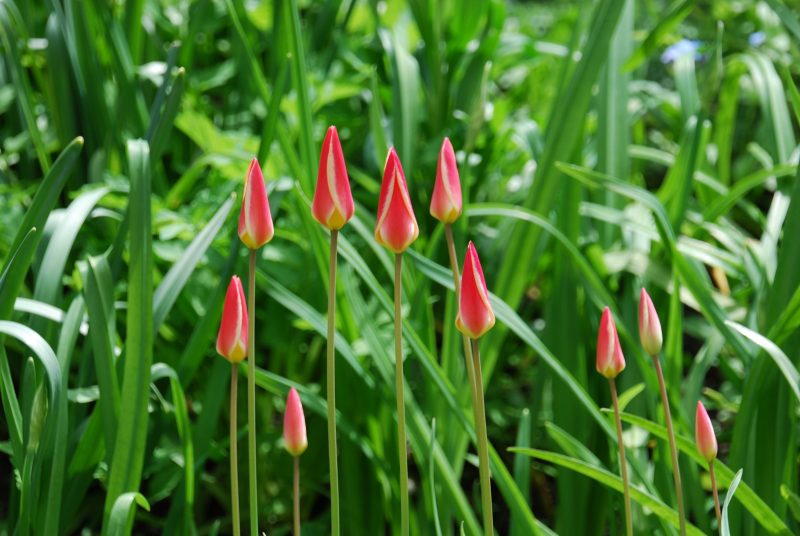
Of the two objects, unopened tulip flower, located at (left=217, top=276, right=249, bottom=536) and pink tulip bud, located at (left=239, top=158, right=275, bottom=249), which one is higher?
pink tulip bud, located at (left=239, top=158, right=275, bottom=249)

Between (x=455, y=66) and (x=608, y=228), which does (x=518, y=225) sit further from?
(x=455, y=66)

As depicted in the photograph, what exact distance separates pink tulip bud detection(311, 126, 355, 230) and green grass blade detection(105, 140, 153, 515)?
401 mm

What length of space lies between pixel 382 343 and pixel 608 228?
1.79ft

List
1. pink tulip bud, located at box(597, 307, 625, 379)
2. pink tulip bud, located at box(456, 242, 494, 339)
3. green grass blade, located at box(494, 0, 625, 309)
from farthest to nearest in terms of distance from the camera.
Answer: green grass blade, located at box(494, 0, 625, 309) → pink tulip bud, located at box(597, 307, 625, 379) → pink tulip bud, located at box(456, 242, 494, 339)

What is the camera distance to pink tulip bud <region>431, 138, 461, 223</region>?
0.84m

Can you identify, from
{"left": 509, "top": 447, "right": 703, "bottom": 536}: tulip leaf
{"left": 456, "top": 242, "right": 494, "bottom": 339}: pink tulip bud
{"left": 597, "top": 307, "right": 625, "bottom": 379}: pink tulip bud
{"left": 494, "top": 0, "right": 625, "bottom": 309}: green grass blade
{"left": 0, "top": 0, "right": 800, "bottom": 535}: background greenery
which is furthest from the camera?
{"left": 494, "top": 0, "right": 625, "bottom": 309}: green grass blade

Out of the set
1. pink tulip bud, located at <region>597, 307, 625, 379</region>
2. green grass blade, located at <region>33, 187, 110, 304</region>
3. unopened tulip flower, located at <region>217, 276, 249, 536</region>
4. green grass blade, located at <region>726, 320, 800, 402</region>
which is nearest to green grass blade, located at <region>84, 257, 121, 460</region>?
green grass blade, located at <region>33, 187, 110, 304</region>

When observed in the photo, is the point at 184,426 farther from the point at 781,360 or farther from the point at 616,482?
the point at 781,360

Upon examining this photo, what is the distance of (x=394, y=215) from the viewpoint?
2.69 ft

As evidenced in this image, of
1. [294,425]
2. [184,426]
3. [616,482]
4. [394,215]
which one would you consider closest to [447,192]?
[394,215]

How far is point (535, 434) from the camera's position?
5.16 feet

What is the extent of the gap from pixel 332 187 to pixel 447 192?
10 cm

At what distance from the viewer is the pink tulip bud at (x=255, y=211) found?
0.84 meters

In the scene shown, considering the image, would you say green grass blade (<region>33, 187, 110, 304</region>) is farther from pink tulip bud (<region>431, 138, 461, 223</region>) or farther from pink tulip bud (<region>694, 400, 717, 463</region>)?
pink tulip bud (<region>694, 400, 717, 463</region>)
